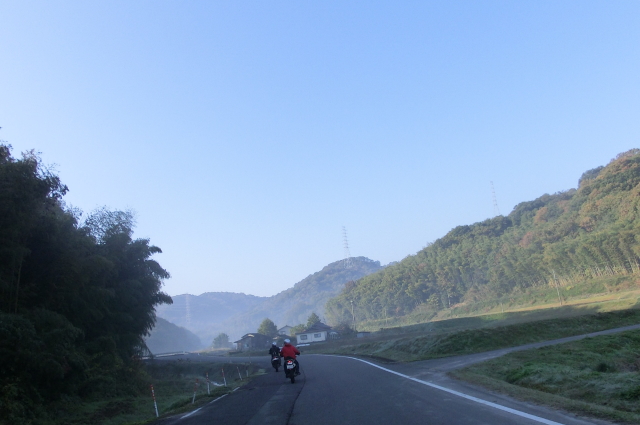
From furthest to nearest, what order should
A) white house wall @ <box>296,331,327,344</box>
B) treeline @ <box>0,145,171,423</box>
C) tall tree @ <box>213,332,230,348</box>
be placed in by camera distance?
1. tall tree @ <box>213,332,230,348</box>
2. white house wall @ <box>296,331,327,344</box>
3. treeline @ <box>0,145,171,423</box>

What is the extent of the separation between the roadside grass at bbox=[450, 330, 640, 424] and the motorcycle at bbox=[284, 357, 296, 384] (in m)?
5.31

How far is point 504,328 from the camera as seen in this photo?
24.5 meters

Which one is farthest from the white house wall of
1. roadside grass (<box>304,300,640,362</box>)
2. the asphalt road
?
the asphalt road

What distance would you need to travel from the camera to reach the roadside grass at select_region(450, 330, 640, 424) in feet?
→ 23.6

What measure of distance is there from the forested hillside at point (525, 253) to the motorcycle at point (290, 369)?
174 feet

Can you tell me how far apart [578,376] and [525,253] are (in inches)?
3155

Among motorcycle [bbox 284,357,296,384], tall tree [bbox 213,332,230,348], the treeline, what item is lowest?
tall tree [bbox 213,332,230,348]

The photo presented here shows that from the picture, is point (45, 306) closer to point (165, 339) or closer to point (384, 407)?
point (384, 407)

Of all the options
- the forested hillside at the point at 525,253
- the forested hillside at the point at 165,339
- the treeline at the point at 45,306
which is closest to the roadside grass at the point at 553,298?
the forested hillside at the point at 525,253

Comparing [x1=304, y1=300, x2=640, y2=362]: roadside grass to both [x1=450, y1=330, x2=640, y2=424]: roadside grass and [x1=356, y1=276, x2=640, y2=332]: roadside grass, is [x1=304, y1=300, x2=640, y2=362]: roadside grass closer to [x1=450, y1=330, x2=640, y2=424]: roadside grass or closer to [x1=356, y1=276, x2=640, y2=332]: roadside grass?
[x1=450, y1=330, x2=640, y2=424]: roadside grass

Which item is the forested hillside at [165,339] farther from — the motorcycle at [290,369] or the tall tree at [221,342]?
the motorcycle at [290,369]

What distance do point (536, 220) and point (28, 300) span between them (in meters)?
113

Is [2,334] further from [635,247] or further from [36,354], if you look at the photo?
[635,247]

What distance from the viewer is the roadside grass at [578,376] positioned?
720 cm
